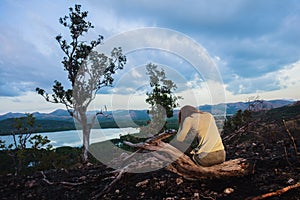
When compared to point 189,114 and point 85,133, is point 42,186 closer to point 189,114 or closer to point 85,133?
point 189,114

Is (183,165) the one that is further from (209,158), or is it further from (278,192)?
(278,192)

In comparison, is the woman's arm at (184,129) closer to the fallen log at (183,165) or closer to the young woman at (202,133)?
the young woman at (202,133)

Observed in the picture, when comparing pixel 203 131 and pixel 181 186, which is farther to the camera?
pixel 181 186

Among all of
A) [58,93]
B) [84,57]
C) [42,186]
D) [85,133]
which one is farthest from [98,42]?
[42,186]

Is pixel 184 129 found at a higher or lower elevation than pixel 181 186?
higher

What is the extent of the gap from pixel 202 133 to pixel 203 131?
0.03 metres

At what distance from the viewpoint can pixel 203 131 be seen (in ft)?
12.1

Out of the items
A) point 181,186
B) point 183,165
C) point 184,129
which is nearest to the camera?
point 184,129

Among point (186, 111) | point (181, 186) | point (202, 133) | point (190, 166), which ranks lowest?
point (181, 186)

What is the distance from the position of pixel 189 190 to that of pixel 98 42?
7735 millimetres

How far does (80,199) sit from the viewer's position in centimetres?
412

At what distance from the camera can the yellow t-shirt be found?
359cm

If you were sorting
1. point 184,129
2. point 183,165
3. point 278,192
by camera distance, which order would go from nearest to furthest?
1. point 278,192
2. point 184,129
3. point 183,165

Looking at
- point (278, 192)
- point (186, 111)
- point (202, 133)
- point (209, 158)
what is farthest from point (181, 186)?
point (278, 192)
